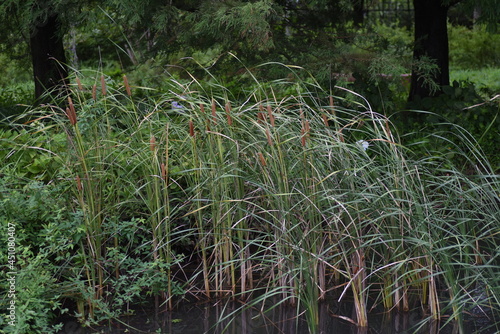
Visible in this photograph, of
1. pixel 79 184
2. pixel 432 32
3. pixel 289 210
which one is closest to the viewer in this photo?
pixel 289 210

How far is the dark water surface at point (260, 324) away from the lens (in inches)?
128

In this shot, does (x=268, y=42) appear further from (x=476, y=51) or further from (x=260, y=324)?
(x=476, y=51)

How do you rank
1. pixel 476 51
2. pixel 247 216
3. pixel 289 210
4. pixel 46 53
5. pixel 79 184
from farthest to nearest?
pixel 476 51, pixel 46 53, pixel 247 216, pixel 79 184, pixel 289 210

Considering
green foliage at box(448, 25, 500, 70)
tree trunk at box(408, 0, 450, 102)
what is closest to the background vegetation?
tree trunk at box(408, 0, 450, 102)

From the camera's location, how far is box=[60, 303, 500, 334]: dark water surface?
10.7 feet

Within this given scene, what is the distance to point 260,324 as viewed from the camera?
3398 millimetres

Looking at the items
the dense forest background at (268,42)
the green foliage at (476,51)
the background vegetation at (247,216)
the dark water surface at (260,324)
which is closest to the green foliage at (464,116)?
the dense forest background at (268,42)

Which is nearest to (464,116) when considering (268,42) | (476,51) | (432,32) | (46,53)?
→ (432,32)

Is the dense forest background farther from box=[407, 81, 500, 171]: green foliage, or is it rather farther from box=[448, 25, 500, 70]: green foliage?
box=[448, 25, 500, 70]: green foliage

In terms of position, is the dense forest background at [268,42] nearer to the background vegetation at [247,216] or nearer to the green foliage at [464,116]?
the green foliage at [464,116]

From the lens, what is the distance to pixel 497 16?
18.5 feet

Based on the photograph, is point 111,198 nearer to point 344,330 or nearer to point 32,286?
point 32,286

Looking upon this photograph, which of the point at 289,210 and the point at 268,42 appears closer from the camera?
the point at 289,210

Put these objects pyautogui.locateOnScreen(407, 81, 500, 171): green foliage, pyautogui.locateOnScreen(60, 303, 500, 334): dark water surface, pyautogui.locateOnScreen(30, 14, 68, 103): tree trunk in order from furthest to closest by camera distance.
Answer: pyautogui.locateOnScreen(30, 14, 68, 103): tree trunk → pyautogui.locateOnScreen(407, 81, 500, 171): green foliage → pyautogui.locateOnScreen(60, 303, 500, 334): dark water surface
